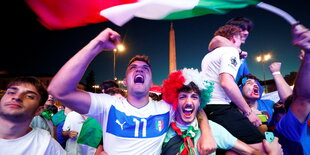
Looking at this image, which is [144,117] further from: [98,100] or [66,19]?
[66,19]

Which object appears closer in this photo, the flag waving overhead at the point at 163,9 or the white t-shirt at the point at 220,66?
the white t-shirt at the point at 220,66

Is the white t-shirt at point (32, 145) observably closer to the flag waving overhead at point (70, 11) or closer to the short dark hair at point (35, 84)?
the short dark hair at point (35, 84)

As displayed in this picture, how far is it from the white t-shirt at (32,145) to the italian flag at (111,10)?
1375 millimetres

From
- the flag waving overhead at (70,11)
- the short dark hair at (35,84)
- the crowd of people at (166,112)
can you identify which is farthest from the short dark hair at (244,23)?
the short dark hair at (35,84)

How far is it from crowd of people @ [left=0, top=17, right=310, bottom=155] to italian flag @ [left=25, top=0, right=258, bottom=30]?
53cm

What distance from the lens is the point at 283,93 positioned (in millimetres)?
2752

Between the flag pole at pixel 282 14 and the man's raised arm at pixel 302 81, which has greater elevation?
the flag pole at pixel 282 14

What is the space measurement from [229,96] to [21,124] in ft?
7.76

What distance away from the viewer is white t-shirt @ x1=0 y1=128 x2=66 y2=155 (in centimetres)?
198

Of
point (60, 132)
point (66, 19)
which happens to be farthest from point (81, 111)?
point (60, 132)

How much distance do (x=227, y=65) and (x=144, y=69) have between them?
103cm

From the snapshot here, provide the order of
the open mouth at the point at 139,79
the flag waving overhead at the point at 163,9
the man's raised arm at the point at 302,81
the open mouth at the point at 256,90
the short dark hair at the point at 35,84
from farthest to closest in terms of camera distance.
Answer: the open mouth at the point at 256,90 < the flag waving overhead at the point at 163,9 < the open mouth at the point at 139,79 < the short dark hair at the point at 35,84 < the man's raised arm at the point at 302,81

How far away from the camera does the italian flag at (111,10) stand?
2686 millimetres

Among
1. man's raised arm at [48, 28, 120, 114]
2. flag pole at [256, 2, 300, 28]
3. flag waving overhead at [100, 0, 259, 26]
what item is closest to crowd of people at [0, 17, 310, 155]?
man's raised arm at [48, 28, 120, 114]
